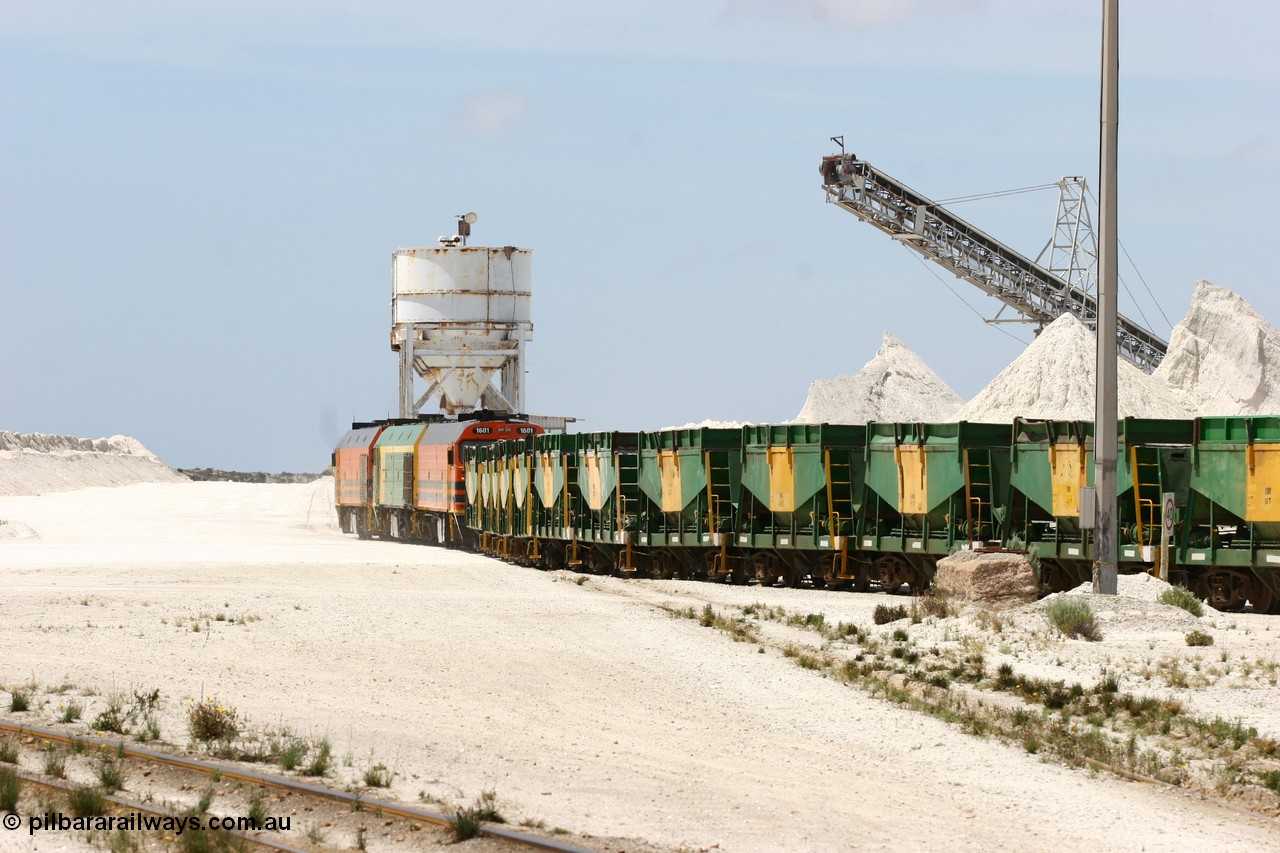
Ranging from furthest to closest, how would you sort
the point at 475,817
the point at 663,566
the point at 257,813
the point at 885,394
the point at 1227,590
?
the point at 885,394 < the point at 663,566 < the point at 1227,590 < the point at 257,813 < the point at 475,817

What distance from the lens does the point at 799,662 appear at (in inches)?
788

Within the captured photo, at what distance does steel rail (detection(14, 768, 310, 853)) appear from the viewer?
1053cm

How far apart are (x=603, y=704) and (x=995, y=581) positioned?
31.3ft

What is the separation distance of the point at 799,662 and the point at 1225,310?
4171 cm

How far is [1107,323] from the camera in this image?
75.0ft

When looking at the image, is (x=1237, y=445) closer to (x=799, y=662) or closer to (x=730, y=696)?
(x=799, y=662)

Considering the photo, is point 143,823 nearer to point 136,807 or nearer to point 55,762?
point 136,807

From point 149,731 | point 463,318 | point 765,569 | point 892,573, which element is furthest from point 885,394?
point 149,731

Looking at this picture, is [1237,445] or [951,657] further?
[1237,445]

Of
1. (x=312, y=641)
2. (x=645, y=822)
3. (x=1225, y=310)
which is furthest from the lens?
(x=1225, y=310)

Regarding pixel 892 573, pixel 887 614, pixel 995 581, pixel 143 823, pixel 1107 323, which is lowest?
pixel 143 823

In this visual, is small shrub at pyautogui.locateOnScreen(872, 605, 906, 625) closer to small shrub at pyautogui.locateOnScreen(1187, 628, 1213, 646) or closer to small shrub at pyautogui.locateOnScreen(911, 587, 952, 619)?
small shrub at pyautogui.locateOnScreen(911, 587, 952, 619)

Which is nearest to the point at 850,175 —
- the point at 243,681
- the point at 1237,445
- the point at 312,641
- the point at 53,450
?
the point at 1237,445

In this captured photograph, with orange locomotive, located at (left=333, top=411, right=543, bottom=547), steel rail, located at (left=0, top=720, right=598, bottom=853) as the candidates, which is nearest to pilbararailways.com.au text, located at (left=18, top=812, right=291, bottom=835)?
steel rail, located at (left=0, top=720, right=598, bottom=853)
